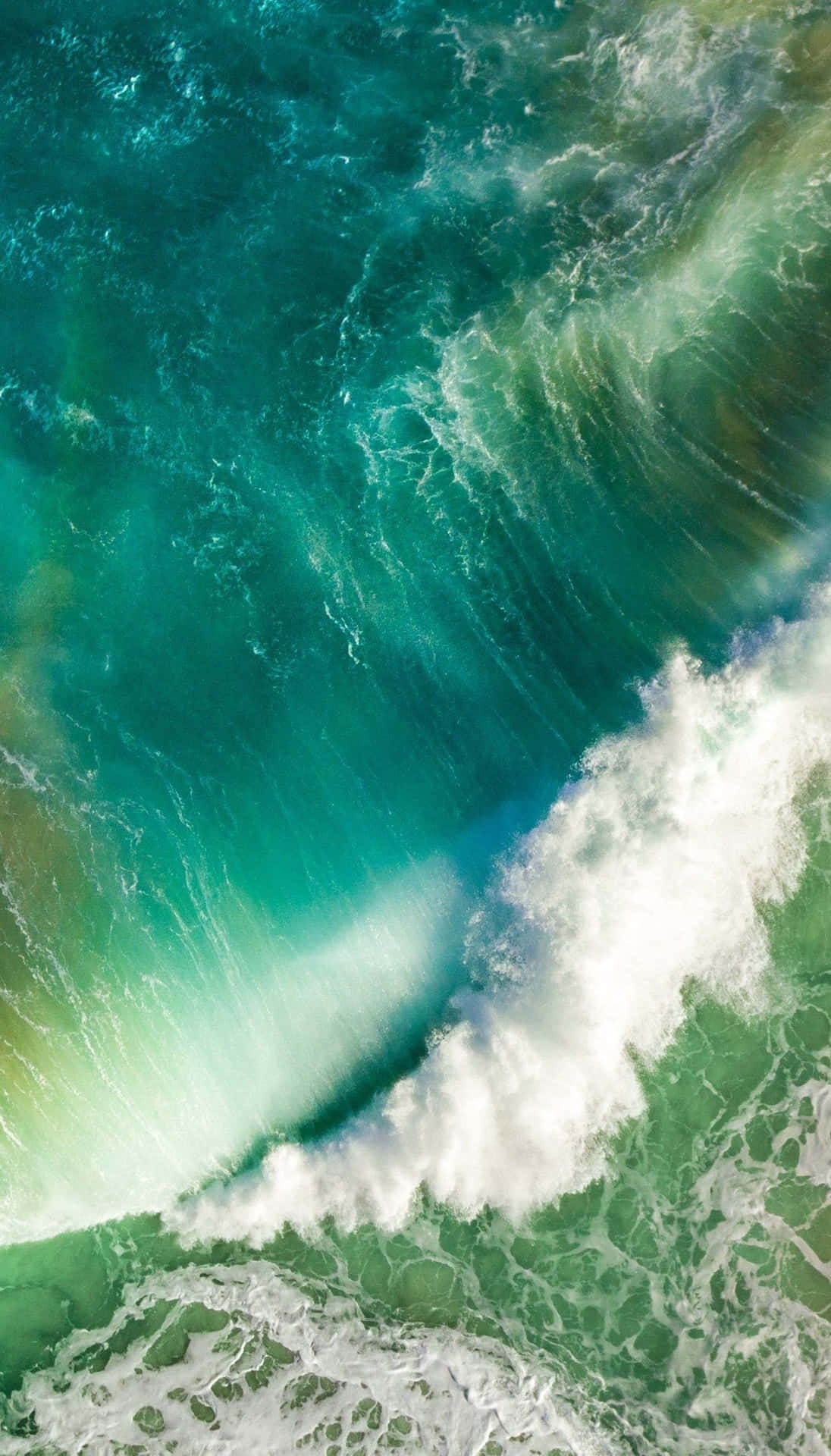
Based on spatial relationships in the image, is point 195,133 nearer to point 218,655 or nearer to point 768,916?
point 218,655

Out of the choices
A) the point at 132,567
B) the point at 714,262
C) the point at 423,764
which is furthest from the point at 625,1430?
Answer: the point at 714,262

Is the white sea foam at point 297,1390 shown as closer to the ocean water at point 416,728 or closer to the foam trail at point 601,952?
the ocean water at point 416,728

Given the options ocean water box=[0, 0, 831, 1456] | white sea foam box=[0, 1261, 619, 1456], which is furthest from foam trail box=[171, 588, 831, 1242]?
white sea foam box=[0, 1261, 619, 1456]

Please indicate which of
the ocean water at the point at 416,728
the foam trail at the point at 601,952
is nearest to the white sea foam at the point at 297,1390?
the ocean water at the point at 416,728

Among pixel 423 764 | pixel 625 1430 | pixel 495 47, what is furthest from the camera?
pixel 495 47

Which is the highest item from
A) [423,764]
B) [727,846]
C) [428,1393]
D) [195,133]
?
[195,133]

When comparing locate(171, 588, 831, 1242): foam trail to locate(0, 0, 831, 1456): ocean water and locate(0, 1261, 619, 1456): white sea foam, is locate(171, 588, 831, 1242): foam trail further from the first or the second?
locate(0, 1261, 619, 1456): white sea foam
